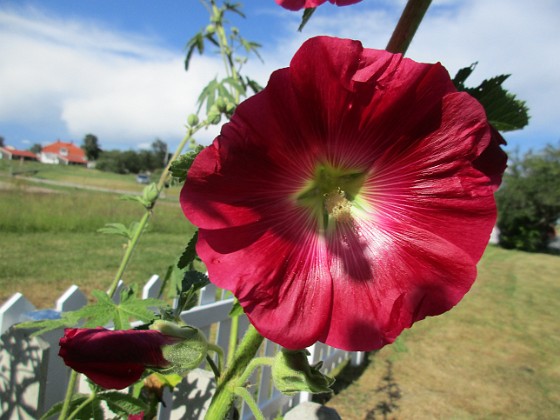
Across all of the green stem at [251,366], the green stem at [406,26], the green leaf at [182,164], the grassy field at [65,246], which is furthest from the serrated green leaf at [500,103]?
the grassy field at [65,246]

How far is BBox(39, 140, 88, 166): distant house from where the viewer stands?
229 feet

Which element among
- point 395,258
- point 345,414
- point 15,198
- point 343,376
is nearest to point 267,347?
point 345,414

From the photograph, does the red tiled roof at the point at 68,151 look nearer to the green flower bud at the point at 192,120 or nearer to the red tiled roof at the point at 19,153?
the red tiled roof at the point at 19,153

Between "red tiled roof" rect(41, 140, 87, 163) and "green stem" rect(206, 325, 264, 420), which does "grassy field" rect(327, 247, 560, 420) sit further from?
"red tiled roof" rect(41, 140, 87, 163)

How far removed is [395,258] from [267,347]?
2949 mm

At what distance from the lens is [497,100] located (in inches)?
23.7

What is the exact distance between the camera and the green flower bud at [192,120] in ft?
5.21

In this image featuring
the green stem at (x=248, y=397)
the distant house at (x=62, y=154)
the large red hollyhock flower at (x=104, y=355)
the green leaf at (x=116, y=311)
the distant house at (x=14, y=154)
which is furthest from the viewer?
the distant house at (x=62, y=154)

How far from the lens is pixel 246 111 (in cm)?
43

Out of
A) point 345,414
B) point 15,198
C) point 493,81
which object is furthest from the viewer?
point 15,198

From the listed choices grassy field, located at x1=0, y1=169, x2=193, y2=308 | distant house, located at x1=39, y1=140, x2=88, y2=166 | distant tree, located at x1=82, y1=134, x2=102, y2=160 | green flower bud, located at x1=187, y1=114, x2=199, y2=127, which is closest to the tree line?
distant tree, located at x1=82, y1=134, x2=102, y2=160

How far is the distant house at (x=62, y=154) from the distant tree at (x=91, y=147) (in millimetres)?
3707

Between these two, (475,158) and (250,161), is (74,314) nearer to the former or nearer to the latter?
(250,161)

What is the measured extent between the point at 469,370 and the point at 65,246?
7.83 meters
